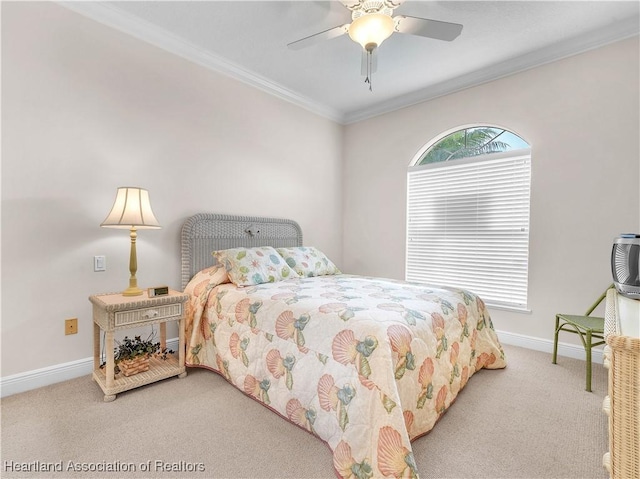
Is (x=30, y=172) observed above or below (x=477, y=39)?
below

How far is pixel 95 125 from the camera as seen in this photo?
7.63ft

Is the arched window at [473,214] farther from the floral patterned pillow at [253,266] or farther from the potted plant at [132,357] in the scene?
the potted plant at [132,357]

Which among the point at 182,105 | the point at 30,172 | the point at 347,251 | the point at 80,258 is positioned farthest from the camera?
the point at 347,251

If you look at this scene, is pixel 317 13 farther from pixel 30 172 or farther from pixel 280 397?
pixel 280 397

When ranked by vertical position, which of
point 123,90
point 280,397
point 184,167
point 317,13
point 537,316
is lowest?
point 280,397

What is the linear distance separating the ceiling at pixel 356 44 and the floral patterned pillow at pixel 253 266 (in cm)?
183

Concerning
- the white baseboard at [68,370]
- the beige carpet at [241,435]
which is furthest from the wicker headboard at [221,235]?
the beige carpet at [241,435]

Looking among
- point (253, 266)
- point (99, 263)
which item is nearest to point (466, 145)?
point (253, 266)

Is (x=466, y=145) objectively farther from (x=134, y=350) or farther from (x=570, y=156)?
(x=134, y=350)

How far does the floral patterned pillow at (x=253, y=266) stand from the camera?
2525 mm

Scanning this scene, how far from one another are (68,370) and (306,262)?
2.01 m

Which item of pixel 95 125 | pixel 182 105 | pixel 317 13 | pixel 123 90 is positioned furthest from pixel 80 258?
pixel 317 13

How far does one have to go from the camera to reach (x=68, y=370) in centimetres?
222

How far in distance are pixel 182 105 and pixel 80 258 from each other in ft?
5.04
